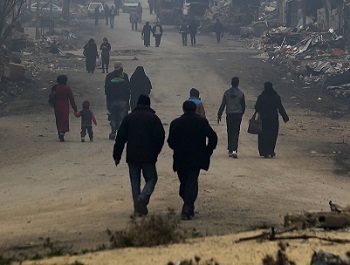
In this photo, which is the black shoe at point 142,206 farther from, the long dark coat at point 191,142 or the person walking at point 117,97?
the person walking at point 117,97

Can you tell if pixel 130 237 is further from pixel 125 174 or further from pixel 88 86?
pixel 88 86

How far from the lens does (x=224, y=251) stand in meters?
9.34

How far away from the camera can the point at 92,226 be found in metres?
11.5

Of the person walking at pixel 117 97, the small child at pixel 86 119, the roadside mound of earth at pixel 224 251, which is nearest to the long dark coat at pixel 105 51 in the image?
the small child at pixel 86 119

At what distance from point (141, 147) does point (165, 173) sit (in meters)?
4.39

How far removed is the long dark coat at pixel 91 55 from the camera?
122ft

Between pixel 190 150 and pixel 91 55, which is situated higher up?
pixel 190 150

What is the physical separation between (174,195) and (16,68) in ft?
67.1

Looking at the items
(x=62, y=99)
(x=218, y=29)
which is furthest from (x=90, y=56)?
(x=218, y=29)

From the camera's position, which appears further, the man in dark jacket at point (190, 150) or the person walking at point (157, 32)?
the person walking at point (157, 32)

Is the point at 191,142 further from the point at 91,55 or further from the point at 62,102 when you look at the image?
the point at 91,55

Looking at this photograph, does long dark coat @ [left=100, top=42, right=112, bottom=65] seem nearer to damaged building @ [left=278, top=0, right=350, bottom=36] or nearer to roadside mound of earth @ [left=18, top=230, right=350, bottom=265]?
damaged building @ [left=278, top=0, right=350, bottom=36]

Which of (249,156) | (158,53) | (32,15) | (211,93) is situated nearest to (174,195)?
(249,156)

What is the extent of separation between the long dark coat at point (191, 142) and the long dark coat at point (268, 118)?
25.5 ft
